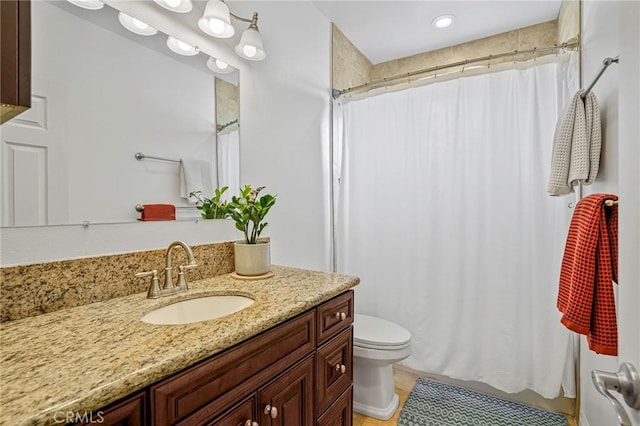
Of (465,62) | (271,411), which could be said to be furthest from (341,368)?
(465,62)

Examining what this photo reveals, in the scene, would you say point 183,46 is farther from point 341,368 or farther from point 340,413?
point 340,413

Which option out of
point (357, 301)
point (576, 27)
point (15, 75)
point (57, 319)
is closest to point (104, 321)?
point (57, 319)

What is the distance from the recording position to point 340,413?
1.22 metres

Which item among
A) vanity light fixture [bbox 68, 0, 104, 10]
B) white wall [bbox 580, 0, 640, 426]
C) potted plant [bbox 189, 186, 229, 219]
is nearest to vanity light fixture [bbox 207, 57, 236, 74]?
vanity light fixture [bbox 68, 0, 104, 10]

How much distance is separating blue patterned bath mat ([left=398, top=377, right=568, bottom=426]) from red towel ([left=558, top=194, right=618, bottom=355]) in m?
1.00

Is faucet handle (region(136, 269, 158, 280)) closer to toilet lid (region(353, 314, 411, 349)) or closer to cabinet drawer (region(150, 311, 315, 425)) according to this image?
cabinet drawer (region(150, 311, 315, 425))

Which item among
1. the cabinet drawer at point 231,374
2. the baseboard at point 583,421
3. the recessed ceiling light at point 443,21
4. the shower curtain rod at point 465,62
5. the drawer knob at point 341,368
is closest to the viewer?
the cabinet drawer at point 231,374

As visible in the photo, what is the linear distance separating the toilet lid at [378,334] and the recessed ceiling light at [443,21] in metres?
2.12

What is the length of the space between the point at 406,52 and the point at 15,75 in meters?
2.67

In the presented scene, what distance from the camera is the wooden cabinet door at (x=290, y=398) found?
0.83 m

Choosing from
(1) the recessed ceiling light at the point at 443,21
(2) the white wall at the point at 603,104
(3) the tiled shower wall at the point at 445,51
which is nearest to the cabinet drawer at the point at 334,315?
(2) the white wall at the point at 603,104

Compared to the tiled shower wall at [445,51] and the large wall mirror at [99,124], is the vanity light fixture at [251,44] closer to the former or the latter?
the large wall mirror at [99,124]

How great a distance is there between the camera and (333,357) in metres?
1.15

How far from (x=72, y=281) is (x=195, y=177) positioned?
1.87ft
